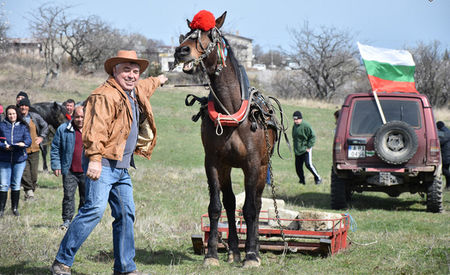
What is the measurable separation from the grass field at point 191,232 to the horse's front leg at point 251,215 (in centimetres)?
18

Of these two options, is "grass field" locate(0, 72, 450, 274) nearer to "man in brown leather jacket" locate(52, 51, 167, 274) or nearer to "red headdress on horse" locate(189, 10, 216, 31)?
"man in brown leather jacket" locate(52, 51, 167, 274)

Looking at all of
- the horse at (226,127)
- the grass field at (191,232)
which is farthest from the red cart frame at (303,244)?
the horse at (226,127)

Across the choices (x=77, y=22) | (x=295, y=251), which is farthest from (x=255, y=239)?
(x=77, y=22)

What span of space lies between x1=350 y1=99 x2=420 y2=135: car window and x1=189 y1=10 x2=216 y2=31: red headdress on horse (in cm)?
591

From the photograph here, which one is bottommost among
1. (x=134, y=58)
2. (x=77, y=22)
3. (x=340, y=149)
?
(x=340, y=149)

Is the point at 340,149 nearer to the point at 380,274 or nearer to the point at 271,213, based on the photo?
the point at 271,213

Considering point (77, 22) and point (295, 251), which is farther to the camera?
point (77, 22)

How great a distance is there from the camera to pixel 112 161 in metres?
5.02

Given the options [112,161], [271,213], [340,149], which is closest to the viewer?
[112,161]

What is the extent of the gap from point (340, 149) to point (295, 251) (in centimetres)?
459

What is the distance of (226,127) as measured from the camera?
20.2ft

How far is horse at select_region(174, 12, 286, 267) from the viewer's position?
19.8 ft

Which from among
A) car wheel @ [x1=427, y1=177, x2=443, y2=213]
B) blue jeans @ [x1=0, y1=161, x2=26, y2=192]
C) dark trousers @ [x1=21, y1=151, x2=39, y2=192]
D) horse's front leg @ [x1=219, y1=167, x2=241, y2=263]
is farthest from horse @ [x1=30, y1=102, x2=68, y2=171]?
horse's front leg @ [x1=219, y1=167, x2=241, y2=263]

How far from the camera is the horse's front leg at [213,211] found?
20.4 ft
